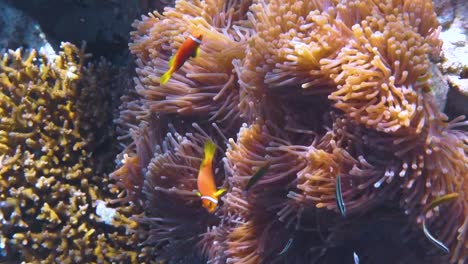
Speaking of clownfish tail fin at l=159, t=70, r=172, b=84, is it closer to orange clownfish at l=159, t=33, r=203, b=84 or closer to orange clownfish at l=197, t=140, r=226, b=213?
orange clownfish at l=159, t=33, r=203, b=84

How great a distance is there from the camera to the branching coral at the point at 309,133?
7.40 feet

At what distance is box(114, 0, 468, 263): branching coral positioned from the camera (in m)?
2.26

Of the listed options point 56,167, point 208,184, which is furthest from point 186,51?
point 56,167

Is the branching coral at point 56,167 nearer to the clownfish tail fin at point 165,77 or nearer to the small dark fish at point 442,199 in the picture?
the clownfish tail fin at point 165,77

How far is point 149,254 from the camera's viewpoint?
3.58 meters

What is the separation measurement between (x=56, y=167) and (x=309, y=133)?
2342mm

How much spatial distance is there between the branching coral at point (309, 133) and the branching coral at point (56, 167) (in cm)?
78

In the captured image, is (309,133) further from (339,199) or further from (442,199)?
(442,199)

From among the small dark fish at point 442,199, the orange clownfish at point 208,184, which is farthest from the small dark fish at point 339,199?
the orange clownfish at point 208,184

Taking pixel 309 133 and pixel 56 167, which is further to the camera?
pixel 56 167

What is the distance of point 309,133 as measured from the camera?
2539 millimetres

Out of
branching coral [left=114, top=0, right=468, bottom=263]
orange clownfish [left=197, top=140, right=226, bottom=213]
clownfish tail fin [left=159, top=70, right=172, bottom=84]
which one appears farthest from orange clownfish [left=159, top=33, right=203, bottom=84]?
orange clownfish [left=197, top=140, right=226, bottom=213]

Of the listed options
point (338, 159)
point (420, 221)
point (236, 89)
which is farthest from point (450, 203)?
point (236, 89)

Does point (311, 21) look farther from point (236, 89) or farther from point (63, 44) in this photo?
point (63, 44)
